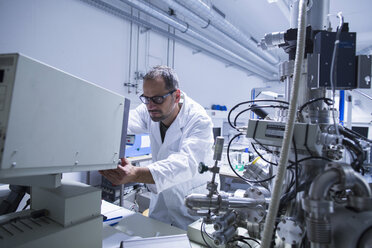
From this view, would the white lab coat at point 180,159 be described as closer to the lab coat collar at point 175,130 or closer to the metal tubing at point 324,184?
the lab coat collar at point 175,130

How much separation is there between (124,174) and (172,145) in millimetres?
477

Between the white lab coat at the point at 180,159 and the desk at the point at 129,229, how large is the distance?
6.4 inches

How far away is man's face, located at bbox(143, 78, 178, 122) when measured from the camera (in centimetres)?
116

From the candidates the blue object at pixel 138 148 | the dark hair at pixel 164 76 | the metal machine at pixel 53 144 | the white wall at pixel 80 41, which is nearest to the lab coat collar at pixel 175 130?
the dark hair at pixel 164 76

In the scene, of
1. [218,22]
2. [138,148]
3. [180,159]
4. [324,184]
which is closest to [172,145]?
[180,159]

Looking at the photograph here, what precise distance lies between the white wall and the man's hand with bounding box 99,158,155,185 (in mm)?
1659

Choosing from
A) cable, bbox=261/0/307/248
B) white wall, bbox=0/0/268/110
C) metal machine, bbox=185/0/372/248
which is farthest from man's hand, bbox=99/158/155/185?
white wall, bbox=0/0/268/110

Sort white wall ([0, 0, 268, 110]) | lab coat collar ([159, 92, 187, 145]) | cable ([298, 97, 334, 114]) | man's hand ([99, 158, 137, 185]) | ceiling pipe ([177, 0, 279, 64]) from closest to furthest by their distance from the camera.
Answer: cable ([298, 97, 334, 114])
man's hand ([99, 158, 137, 185])
lab coat collar ([159, 92, 187, 145])
white wall ([0, 0, 268, 110])
ceiling pipe ([177, 0, 279, 64])

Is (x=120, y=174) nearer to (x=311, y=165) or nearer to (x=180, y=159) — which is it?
(x=180, y=159)

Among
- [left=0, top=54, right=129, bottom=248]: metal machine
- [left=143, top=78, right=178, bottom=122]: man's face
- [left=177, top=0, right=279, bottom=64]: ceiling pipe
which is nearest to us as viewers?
[left=0, top=54, right=129, bottom=248]: metal machine

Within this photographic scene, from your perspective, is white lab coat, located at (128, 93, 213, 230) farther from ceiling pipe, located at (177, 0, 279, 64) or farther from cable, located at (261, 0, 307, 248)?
ceiling pipe, located at (177, 0, 279, 64)

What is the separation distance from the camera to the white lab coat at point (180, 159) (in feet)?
3.45

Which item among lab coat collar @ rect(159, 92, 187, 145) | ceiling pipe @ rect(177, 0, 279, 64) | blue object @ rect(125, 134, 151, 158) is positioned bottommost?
blue object @ rect(125, 134, 151, 158)

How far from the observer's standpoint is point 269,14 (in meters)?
3.35
